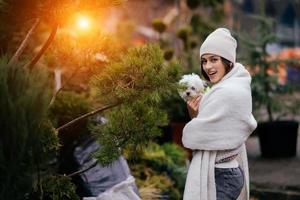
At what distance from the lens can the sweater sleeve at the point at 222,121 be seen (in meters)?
3.43

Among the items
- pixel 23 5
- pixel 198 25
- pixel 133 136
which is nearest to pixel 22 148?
pixel 133 136

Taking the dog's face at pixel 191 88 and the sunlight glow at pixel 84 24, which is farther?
the sunlight glow at pixel 84 24

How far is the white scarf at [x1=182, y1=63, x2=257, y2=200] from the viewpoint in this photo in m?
3.43

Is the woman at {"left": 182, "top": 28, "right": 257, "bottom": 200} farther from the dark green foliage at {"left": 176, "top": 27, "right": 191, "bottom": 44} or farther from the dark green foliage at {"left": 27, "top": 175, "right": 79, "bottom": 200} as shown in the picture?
the dark green foliage at {"left": 176, "top": 27, "right": 191, "bottom": 44}

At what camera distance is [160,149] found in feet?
22.1

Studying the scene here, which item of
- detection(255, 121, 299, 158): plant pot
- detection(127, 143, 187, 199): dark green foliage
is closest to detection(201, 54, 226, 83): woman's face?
detection(127, 143, 187, 199): dark green foliage

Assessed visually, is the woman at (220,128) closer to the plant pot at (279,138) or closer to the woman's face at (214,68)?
the woman's face at (214,68)

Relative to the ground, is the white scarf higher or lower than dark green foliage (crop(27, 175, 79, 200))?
higher

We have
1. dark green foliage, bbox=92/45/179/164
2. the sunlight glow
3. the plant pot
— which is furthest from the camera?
the plant pot

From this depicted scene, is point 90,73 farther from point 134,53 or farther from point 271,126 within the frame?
point 271,126

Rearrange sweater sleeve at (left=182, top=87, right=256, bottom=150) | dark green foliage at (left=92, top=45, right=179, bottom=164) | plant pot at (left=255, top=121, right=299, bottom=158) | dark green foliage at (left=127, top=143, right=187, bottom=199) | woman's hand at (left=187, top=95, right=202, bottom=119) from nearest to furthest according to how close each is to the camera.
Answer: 1. sweater sleeve at (left=182, top=87, right=256, bottom=150)
2. dark green foliage at (left=92, top=45, right=179, bottom=164)
3. woman's hand at (left=187, top=95, right=202, bottom=119)
4. dark green foliage at (left=127, top=143, right=187, bottom=199)
5. plant pot at (left=255, top=121, right=299, bottom=158)

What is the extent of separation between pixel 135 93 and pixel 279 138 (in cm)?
500

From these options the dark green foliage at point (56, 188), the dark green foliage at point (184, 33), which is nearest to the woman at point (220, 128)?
the dark green foliage at point (56, 188)

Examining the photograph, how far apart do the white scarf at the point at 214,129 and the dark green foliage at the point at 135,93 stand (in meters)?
0.26
